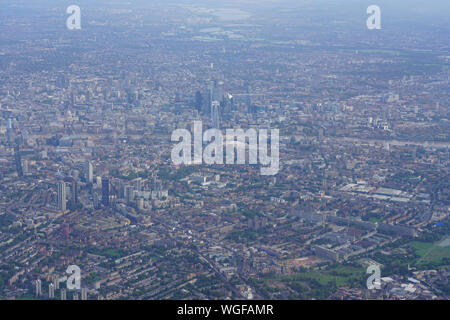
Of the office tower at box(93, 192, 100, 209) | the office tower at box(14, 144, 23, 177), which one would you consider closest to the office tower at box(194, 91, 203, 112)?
the office tower at box(14, 144, 23, 177)

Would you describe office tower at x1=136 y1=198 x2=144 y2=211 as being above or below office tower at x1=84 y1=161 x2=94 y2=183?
below

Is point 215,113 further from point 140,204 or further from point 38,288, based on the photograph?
point 38,288

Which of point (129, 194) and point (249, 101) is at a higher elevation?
point (249, 101)

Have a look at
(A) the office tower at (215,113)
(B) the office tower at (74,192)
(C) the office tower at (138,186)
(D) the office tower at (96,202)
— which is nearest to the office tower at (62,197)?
(B) the office tower at (74,192)

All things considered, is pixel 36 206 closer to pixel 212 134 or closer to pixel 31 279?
pixel 31 279

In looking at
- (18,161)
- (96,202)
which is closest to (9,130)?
(18,161)

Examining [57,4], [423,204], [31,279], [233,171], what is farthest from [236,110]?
[57,4]

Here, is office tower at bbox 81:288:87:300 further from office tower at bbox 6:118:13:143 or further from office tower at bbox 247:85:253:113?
office tower at bbox 247:85:253:113
